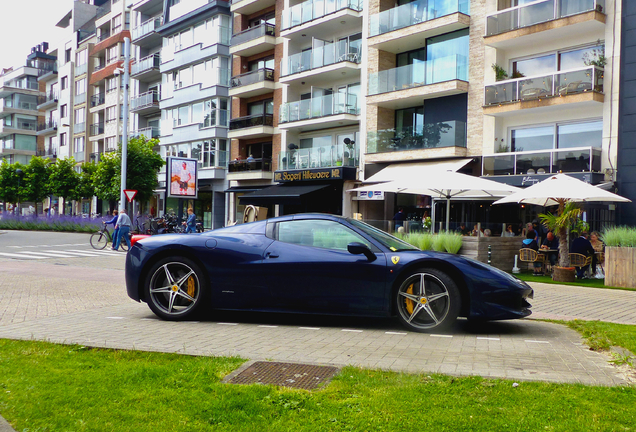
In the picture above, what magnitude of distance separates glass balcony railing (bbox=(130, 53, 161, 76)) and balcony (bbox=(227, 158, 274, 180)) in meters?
14.9

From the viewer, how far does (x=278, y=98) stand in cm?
3753

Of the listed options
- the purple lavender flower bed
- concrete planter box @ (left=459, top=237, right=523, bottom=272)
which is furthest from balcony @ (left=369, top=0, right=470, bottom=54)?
the purple lavender flower bed

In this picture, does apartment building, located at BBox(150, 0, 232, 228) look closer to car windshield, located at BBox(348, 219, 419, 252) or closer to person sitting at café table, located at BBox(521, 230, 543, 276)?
person sitting at café table, located at BBox(521, 230, 543, 276)

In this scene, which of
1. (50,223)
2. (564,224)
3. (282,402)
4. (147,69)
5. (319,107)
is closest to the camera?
(282,402)

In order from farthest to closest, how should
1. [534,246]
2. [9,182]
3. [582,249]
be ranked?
[9,182] → [534,246] → [582,249]

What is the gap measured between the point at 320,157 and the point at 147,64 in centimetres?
2427

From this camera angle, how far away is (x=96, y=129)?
61.2 m

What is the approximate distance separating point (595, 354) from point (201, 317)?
4403mm

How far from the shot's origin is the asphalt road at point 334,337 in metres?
4.95

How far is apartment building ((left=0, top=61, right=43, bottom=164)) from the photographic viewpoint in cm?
8531

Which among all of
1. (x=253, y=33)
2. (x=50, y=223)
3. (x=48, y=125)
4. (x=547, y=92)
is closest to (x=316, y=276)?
(x=547, y=92)

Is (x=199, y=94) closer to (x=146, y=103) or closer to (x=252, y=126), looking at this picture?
(x=252, y=126)

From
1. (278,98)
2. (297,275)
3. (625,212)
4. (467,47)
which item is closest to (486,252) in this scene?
(625,212)

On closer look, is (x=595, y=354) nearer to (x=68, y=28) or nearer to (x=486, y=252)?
(x=486, y=252)
